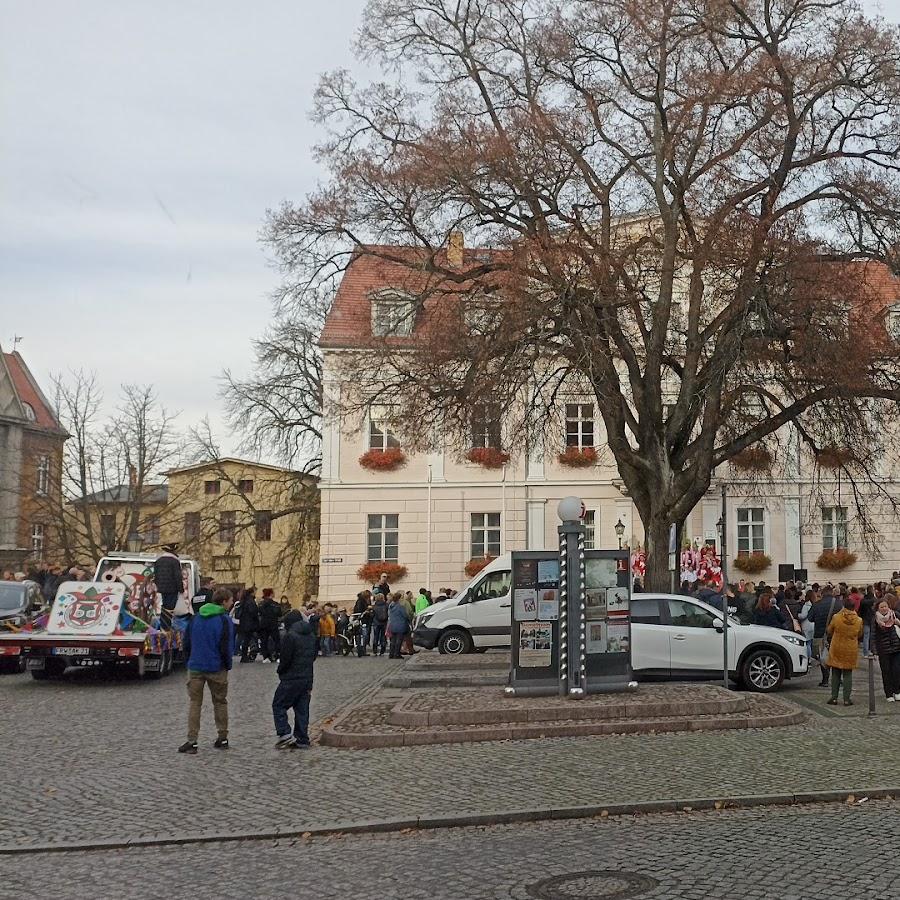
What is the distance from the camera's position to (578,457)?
45.1 meters

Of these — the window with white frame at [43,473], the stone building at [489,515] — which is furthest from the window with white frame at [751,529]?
Result: the window with white frame at [43,473]

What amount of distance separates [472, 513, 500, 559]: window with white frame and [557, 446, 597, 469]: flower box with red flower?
3369 mm

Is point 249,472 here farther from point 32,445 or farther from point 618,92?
point 618,92

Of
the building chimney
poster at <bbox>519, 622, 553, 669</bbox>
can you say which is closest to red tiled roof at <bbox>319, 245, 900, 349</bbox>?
the building chimney

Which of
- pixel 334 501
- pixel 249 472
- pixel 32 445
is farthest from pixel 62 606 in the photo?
pixel 32 445

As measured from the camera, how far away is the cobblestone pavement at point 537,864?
731 cm

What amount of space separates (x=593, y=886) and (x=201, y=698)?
7390 millimetres

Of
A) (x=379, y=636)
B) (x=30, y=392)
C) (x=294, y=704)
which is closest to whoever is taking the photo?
(x=294, y=704)

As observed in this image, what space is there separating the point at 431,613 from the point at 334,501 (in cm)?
1822

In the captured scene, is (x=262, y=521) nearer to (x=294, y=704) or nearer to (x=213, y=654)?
(x=213, y=654)

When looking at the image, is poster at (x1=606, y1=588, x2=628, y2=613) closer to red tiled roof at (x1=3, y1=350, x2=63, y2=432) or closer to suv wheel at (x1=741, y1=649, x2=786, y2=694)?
suv wheel at (x1=741, y1=649, x2=786, y2=694)

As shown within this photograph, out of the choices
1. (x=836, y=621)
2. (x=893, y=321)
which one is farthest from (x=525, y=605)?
(x=893, y=321)

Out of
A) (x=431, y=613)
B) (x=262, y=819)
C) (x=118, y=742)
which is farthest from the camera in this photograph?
(x=431, y=613)

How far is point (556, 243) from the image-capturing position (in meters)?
23.6
